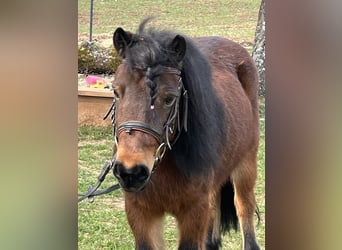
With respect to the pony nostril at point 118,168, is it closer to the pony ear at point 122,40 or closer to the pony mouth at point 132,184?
the pony mouth at point 132,184

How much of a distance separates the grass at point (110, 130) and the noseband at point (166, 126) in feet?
2.76

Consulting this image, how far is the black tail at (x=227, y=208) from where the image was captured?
10.2ft

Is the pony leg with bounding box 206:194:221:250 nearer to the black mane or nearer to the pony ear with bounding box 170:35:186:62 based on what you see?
the black mane

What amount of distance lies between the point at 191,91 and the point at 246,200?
128 cm

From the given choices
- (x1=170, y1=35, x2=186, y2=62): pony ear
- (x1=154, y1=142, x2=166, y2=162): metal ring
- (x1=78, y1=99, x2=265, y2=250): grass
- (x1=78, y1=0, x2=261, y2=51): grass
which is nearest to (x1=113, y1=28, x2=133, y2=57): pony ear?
(x1=170, y1=35, x2=186, y2=62): pony ear

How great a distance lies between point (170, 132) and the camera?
1.84 metres

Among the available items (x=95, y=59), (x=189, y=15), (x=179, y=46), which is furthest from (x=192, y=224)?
(x=95, y=59)

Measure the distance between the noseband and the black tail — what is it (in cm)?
121

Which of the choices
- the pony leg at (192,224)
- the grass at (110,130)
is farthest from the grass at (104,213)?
the pony leg at (192,224)
